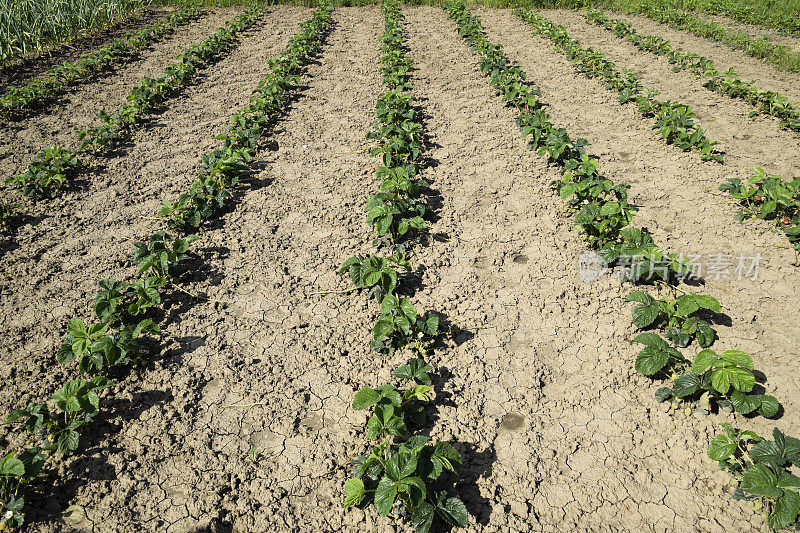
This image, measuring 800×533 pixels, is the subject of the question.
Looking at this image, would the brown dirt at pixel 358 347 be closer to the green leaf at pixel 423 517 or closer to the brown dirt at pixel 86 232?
the brown dirt at pixel 86 232

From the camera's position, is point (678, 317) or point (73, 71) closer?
point (678, 317)

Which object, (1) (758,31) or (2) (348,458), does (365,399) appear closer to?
(2) (348,458)

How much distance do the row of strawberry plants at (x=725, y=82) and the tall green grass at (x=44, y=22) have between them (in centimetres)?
1131

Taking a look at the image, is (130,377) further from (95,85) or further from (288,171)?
(95,85)

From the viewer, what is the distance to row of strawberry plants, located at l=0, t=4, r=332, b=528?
93.0 inches

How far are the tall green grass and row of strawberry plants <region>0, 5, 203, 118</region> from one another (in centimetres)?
87

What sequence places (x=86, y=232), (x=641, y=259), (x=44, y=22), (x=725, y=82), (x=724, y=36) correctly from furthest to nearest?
(x=724, y=36), (x=44, y=22), (x=725, y=82), (x=86, y=232), (x=641, y=259)

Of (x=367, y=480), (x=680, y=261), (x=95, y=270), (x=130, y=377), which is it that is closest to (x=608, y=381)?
(x=680, y=261)

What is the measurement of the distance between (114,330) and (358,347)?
1.77 meters

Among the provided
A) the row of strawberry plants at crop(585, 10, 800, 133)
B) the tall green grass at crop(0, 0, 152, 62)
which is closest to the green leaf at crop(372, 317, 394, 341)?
the row of strawberry plants at crop(585, 10, 800, 133)

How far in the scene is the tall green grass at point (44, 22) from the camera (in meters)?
8.13

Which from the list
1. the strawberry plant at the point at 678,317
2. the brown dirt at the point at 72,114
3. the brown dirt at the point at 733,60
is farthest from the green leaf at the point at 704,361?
the brown dirt at the point at 72,114

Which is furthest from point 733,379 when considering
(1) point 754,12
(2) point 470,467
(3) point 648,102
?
(1) point 754,12

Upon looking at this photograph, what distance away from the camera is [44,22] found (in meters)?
8.77
